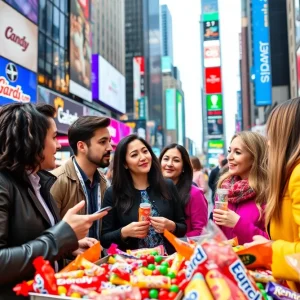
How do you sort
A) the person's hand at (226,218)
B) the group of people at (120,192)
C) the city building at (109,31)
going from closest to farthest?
the group of people at (120,192) → the person's hand at (226,218) → the city building at (109,31)

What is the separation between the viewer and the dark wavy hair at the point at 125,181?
315cm

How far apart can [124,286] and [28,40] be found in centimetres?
1660

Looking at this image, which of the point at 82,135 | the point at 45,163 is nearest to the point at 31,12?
the point at 82,135

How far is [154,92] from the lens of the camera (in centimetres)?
12631

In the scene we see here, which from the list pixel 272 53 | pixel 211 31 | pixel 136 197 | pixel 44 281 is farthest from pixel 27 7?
pixel 211 31

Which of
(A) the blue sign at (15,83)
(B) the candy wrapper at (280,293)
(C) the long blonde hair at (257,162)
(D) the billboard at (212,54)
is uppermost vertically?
(D) the billboard at (212,54)

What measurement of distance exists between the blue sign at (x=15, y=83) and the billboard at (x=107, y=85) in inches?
696

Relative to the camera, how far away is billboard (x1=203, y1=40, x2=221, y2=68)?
5234 centimetres

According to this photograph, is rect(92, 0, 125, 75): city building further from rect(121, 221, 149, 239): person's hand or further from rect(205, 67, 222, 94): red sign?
rect(121, 221, 149, 239): person's hand

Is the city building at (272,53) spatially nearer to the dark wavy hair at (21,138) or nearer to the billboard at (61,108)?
the billboard at (61,108)

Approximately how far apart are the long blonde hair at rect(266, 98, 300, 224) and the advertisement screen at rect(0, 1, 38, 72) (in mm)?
14550

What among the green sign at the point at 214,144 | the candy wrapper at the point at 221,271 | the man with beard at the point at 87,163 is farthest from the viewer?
the green sign at the point at 214,144

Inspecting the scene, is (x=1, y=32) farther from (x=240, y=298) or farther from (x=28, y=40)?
(x=240, y=298)

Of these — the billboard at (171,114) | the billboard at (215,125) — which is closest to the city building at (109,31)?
the billboard at (215,125)
